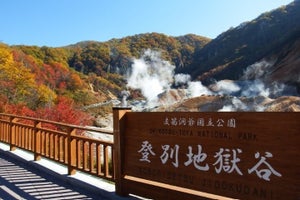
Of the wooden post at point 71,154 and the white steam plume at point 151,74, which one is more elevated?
the white steam plume at point 151,74

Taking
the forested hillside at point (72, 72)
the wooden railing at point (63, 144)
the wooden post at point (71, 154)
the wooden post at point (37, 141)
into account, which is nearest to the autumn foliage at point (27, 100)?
the forested hillside at point (72, 72)

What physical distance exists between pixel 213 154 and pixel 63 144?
3.93 m

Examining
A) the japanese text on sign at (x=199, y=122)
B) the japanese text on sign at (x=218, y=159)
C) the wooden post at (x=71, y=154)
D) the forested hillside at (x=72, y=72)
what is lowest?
the wooden post at (x=71, y=154)

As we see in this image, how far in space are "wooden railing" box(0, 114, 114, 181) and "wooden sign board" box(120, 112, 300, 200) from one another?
0.75m

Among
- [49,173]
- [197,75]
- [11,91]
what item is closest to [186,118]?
[49,173]

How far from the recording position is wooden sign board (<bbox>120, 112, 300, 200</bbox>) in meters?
3.80

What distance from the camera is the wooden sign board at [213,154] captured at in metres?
3.80

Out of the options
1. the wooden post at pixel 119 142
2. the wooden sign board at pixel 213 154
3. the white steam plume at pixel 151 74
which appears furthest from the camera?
the white steam plume at pixel 151 74

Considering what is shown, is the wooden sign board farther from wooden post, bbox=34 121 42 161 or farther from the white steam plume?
the white steam plume

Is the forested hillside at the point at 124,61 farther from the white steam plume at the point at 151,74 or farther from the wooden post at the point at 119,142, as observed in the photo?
the wooden post at the point at 119,142

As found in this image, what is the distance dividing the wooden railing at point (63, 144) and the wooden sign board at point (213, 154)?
29.6 inches

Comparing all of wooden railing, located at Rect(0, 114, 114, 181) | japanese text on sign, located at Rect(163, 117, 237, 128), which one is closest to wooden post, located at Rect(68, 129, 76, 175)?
wooden railing, located at Rect(0, 114, 114, 181)

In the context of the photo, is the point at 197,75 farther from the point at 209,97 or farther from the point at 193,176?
the point at 193,176

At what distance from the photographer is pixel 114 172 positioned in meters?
5.97
